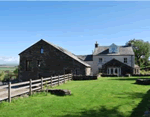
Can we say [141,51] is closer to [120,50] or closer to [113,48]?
[120,50]

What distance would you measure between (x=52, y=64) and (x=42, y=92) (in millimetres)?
20547

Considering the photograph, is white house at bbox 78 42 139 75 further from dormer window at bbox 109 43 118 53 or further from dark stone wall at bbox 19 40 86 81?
dark stone wall at bbox 19 40 86 81

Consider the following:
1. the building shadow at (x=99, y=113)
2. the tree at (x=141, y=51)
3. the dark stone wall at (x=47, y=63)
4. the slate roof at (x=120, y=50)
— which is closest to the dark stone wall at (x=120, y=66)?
the slate roof at (x=120, y=50)

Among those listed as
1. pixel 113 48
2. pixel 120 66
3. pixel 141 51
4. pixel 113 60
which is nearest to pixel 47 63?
pixel 113 60

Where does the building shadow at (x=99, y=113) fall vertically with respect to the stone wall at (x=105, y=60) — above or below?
below

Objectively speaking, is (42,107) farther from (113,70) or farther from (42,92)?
(113,70)

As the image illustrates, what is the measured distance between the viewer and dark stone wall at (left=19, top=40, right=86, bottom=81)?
31391 millimetres

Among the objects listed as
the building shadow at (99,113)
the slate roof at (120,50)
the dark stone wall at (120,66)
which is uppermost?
the slate roof at (120,50)

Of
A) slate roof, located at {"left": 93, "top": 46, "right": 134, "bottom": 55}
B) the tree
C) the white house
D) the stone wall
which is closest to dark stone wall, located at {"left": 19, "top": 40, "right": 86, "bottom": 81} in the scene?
the white house

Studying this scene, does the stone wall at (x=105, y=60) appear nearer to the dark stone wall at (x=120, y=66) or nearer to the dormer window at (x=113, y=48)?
the dormer window at (x=113, y=48)

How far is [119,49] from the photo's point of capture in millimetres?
45875

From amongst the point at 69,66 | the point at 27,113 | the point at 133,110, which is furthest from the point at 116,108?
the point at 69,66

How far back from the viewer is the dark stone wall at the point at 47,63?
103ft

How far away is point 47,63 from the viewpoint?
33438 mm
